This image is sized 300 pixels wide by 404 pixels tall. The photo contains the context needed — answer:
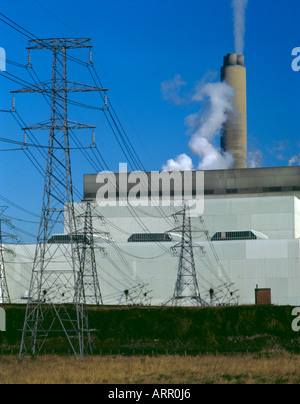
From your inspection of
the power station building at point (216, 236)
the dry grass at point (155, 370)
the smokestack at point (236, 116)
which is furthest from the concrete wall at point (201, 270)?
the dry grass at point (155, 370)

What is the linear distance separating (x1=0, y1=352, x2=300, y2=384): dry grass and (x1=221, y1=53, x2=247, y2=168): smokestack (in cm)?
5561

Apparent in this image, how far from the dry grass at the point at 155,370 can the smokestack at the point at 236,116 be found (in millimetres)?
55608

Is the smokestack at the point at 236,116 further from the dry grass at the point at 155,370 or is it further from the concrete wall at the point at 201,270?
the dry grass at the point at 155,370

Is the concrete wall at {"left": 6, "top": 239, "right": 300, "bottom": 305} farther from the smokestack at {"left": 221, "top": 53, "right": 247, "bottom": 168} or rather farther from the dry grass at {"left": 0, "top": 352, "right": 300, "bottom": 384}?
the dry grass at {"left": 0, "top": 352, "right": 300, "bottom": 384}

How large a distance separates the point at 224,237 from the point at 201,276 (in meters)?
6.42

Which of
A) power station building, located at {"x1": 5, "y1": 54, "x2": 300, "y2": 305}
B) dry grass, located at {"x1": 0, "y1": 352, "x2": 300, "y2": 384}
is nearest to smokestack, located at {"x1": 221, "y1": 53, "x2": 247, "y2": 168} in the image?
power station building, located at {"x1": 5, "y1": 54, "x2": 300, "y2": 305}

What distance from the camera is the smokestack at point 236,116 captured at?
8319cm

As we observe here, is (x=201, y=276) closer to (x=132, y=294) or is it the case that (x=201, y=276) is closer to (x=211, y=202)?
(x=132, y=294)

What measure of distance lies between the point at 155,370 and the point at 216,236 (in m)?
43.1

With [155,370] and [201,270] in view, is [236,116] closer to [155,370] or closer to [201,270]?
[201,270]

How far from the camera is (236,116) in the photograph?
84625 millimetres

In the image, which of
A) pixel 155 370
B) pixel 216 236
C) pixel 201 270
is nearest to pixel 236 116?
pixel 216 236

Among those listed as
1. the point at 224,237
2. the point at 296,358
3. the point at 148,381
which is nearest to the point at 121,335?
the point at 296,358
